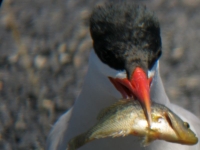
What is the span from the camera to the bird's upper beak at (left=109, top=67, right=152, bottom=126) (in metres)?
1.95

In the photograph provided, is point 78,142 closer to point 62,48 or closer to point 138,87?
point 138,87

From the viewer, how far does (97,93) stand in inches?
95.5

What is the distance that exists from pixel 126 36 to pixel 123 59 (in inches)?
4.1

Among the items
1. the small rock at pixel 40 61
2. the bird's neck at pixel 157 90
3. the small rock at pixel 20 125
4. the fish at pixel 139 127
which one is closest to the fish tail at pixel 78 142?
the fish at pixel 139 127

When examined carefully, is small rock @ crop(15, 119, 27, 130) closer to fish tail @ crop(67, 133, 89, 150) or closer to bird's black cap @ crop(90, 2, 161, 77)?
bird's black cap @ crop(90, 2, 161, 77)

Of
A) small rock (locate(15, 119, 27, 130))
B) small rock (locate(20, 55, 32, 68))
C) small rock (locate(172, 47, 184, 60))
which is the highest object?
small rock (locate(20, 55, 32, 68))

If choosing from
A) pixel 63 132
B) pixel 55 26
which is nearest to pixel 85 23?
pixel 55 26

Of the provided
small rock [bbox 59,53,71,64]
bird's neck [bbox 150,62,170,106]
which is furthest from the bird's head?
small rock [bbox 59,53,71,64]

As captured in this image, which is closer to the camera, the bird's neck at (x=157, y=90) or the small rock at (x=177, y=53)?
the bird's neck at (x=157, y=90)

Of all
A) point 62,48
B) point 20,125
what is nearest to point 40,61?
point 62,48

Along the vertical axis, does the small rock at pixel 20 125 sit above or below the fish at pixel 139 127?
above

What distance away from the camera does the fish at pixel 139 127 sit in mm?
1950

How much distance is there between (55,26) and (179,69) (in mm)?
1050

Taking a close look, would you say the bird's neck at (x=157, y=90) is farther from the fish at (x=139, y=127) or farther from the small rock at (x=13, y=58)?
→ the small rock at (x=13, y=58)
